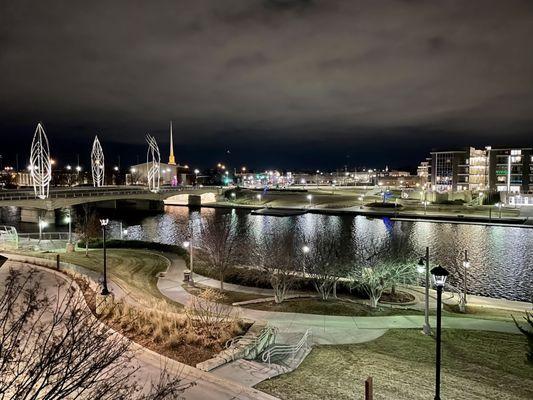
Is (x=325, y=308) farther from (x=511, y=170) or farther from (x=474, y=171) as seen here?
(x=474, y=171)

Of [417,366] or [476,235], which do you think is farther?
[476,235]

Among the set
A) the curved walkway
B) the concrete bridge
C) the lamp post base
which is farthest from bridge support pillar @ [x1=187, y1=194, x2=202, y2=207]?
the curved walkway

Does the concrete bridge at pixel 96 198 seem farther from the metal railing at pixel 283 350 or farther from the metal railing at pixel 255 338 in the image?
the metal railing at pixel 283 350

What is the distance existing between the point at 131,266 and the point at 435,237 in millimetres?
44305

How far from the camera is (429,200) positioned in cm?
10538

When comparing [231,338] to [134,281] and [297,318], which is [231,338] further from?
[134,281]

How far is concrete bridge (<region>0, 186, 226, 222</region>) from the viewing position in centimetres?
6706

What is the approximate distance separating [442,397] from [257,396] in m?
4.99

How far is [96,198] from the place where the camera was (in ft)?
253

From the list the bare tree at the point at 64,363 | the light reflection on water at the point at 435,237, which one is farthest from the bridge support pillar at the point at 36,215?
the bare tree at the point at 64,363

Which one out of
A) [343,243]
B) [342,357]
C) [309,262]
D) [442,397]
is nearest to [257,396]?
[342,357]

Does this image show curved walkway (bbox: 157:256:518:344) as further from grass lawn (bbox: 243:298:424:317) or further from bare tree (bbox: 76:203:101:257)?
bare tree (bbox: 76:203:101:257)

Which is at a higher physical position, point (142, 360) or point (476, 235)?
point (142, 360)

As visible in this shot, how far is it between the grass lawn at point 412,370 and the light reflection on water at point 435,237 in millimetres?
18949
